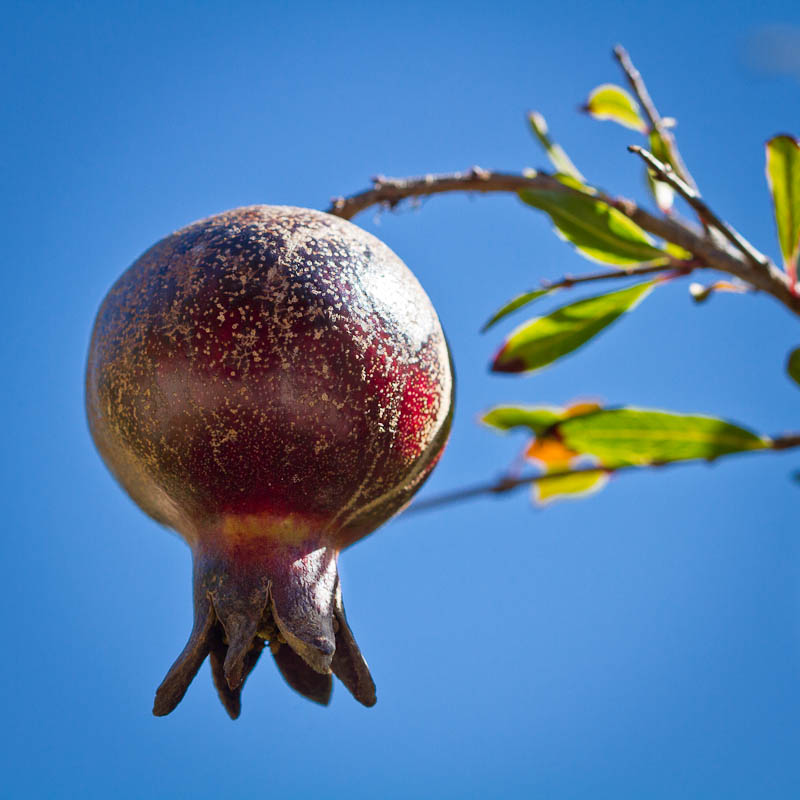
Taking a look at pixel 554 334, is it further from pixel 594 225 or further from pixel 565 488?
pixel 565 488

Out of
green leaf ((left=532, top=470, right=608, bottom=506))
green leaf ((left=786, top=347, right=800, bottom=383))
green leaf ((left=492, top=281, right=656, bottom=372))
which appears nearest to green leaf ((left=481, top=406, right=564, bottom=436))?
green leaf ((left=492, top=281, right=656, bottom=372))

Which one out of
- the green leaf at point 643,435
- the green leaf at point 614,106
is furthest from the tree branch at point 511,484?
the green leaf at point 614,106

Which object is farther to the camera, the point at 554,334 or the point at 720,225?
the point at 554,334

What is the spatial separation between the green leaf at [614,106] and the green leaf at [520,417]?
0.46m

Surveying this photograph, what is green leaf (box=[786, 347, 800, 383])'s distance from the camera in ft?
4.26

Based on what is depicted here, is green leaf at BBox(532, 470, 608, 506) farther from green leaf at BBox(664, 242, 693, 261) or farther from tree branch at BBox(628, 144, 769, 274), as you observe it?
tree branch at BBox(628, 144, 769, 274)

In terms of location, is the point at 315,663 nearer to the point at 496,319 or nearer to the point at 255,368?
the point at 255,368

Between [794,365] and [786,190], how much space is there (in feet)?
0.81

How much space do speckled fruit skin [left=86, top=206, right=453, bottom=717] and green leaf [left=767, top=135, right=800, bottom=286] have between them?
1.64 ft

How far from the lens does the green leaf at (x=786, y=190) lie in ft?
4.58

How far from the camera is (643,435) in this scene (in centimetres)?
143

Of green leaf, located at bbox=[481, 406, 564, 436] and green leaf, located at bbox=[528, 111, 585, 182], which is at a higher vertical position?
green leaf, located at bbox=[528, 111, 585, 182]

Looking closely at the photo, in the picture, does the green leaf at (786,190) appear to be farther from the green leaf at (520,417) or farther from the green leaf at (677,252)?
the green leaf at (520,417)

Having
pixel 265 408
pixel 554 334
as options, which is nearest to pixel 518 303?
pixel 554 334
